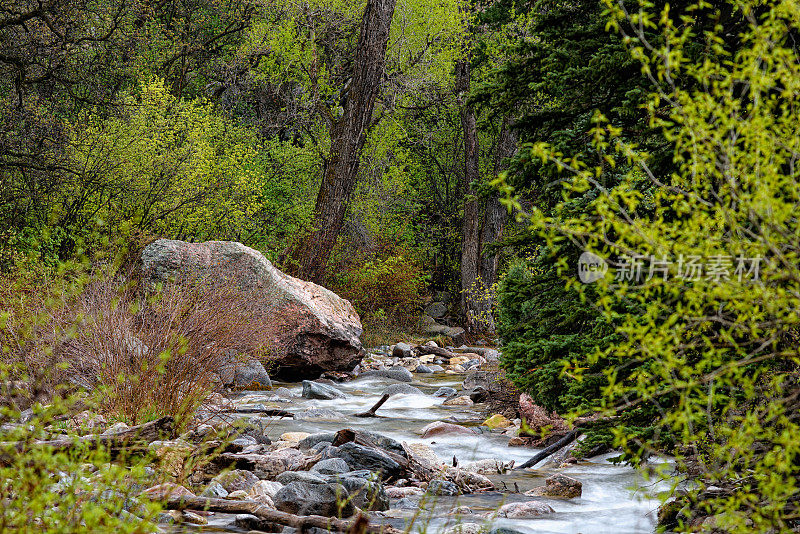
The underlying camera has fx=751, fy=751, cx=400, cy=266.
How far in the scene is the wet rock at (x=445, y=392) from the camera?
13.4 metres

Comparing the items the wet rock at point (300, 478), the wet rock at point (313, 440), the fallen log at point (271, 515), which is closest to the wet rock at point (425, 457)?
the wet rock at point (313, 440)

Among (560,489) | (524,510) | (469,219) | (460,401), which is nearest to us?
(524,510)

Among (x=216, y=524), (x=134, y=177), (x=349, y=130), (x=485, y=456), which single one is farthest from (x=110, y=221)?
(x=216, y=524)

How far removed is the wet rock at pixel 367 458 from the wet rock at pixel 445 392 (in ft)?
21.4

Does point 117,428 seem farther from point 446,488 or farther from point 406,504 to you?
point 446,488

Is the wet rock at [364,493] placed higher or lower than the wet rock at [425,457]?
higher

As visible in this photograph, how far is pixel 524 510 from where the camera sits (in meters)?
6.00

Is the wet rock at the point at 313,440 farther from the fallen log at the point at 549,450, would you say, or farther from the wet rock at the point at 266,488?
the fallen log at the point at 549,450

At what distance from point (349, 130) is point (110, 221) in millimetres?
6246

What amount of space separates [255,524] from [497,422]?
20.0 ft

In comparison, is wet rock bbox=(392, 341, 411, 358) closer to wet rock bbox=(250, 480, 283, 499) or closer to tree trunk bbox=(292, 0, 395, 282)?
tree trunk bbox=(292, 0, 395, 282)

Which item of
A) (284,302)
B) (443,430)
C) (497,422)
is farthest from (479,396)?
(284,302)

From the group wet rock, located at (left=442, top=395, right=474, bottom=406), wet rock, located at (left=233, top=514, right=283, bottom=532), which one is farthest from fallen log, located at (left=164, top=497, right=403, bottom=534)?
wet rock, located at (left=442, top=395, right=474, bottom=406)

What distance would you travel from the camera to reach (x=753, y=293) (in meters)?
2.81
